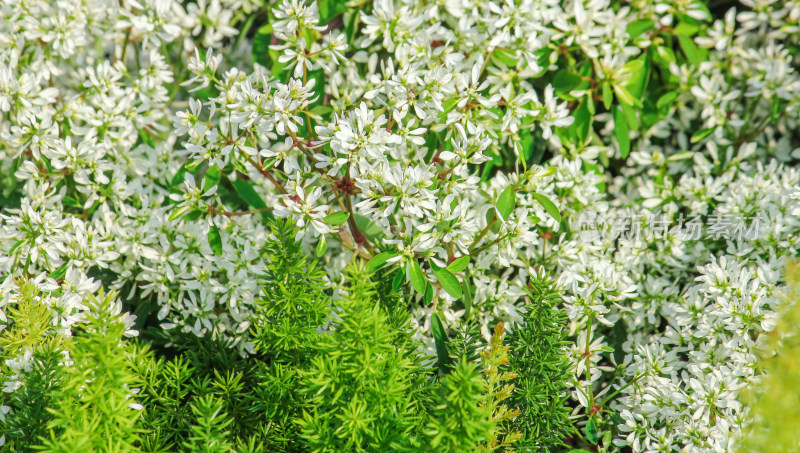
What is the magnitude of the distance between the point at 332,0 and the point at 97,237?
0.81m

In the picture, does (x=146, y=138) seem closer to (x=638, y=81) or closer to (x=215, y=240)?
(x=215, y=240)

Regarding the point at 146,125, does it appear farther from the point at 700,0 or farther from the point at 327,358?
the point at 700,0

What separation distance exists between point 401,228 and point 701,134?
0.94 metres

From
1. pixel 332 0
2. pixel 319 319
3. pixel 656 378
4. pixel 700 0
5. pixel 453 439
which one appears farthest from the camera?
pixel 700 0

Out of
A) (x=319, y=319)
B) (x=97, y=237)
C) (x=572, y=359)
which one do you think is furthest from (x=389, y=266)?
(x=97, y=237)

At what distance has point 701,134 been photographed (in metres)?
1.78

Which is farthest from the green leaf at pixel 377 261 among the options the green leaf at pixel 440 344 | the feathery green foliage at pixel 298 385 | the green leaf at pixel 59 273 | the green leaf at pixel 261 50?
the green leaf at pixel 261 50

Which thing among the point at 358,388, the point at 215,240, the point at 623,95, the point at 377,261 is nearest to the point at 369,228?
the point at 377,261

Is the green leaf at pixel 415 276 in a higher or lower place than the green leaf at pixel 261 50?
lower

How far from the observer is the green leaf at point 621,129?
1.70m

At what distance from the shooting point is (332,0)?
170 cm

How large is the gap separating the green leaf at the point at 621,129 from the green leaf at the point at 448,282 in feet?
2.35

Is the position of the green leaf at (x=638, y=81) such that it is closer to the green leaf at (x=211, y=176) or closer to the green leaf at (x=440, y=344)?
the green leaf at (x=440, y=344)

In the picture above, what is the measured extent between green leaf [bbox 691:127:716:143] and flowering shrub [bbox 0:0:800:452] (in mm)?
20
